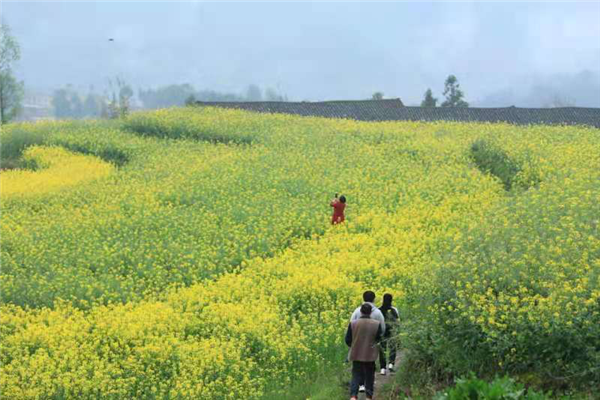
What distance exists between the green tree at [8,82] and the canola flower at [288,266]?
24.7 m

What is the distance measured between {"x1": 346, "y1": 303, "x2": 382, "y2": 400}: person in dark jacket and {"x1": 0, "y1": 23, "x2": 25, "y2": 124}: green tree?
44.6 meters

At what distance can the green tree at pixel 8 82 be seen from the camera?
52250mm

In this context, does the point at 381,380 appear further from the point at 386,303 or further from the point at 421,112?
the point at 421,112

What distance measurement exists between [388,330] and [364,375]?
0.79m

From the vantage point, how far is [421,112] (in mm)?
41531

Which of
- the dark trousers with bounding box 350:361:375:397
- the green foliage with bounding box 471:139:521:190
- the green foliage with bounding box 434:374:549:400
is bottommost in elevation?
the dark trousers with bounding box 350:361:375:397

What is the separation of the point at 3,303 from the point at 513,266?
36.4 feet

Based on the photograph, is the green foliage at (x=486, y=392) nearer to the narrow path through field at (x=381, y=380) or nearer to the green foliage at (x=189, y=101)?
the narrow path through field at (x=381, y=380)

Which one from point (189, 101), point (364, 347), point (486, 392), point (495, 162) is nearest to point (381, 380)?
point (364, 347)

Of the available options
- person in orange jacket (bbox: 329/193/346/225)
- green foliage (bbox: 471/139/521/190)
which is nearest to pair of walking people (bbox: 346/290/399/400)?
person in orange jacket (bbox: 329/193/346/225)

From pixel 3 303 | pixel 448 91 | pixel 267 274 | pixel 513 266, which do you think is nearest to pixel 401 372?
pixel 513 266

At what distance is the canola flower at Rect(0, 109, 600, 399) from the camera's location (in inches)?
→ 439

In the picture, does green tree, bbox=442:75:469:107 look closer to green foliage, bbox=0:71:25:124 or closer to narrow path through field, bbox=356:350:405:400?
green foliage, bbox=0:71:25:124

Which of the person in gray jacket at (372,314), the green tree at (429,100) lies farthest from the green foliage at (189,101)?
the person in gray jacket at (372,314)
